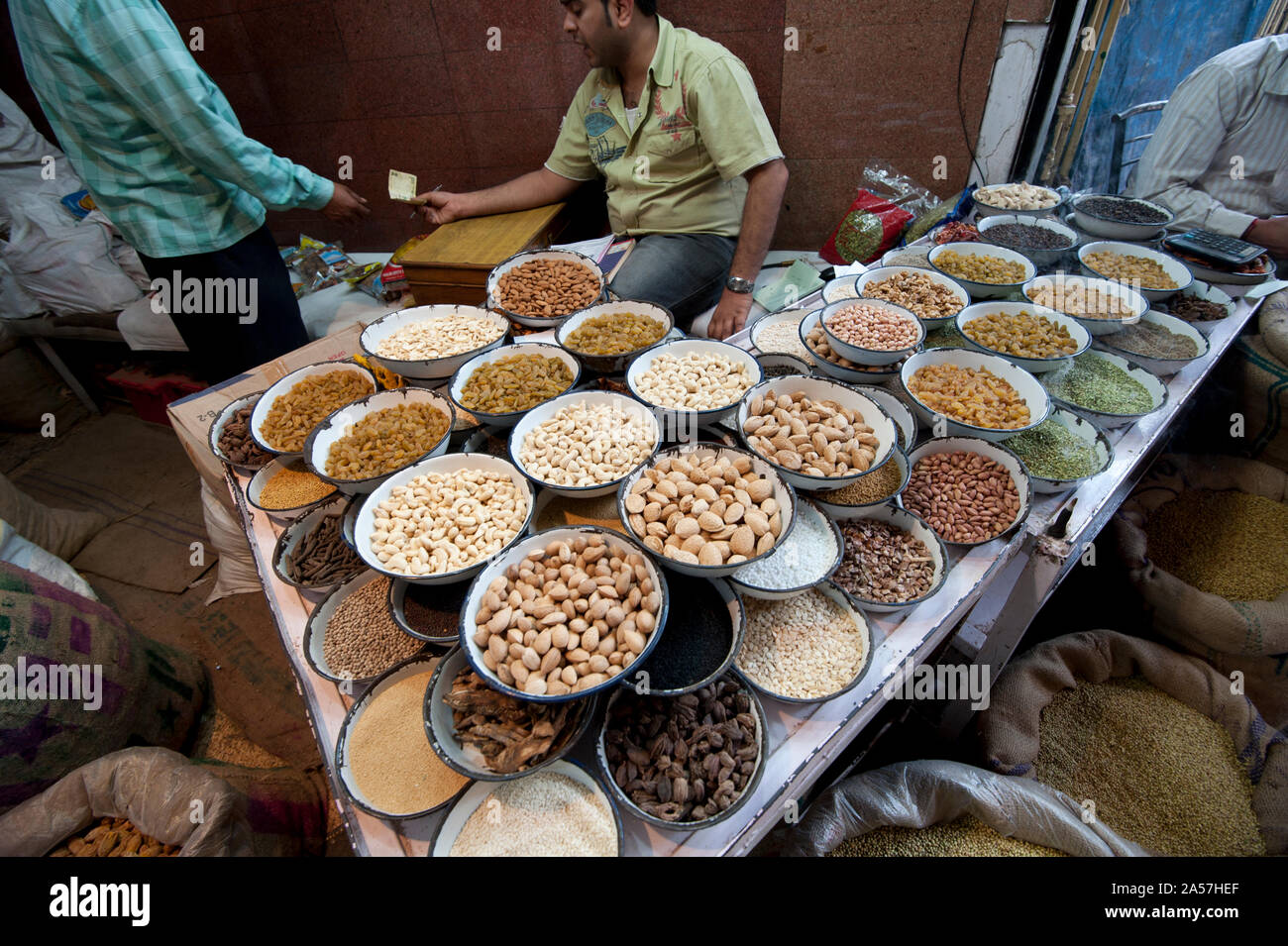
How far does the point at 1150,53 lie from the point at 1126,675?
4.19 meters

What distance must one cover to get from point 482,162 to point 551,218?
1.36m

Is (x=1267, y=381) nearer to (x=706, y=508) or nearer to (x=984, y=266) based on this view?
(x=984, y=266)

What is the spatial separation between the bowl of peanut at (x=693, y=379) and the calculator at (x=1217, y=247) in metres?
2.25

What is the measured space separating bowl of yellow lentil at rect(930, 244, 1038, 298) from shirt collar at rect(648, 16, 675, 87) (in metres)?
1.50

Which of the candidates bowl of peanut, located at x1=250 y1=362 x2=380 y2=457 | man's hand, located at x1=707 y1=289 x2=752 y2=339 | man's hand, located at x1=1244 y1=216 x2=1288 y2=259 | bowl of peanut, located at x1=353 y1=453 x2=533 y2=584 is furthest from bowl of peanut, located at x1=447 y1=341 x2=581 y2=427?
man's hand, located at x1=1244 y1=216 x2=1288 y2=259

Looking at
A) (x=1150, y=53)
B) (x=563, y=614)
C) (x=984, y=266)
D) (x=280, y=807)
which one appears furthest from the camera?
(x=1150, y=53)

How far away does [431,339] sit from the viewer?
86.2 inches

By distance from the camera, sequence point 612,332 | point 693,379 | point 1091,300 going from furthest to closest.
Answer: point 1091,300
point 612,332
point 693,379

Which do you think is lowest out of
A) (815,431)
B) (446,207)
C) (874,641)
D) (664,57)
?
(874,641)

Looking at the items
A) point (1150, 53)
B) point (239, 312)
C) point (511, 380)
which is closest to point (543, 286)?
point (511, 380)

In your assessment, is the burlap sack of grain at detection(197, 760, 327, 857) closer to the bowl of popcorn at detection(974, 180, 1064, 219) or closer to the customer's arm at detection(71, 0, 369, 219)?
the customer's arm at detection(71, 0, 369, 219)

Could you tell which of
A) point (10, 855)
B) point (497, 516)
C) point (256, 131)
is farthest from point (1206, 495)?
point (256, 131)

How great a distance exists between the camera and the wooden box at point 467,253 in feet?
9.50

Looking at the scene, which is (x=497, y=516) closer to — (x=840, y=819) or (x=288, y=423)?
(x=288, y=423)
